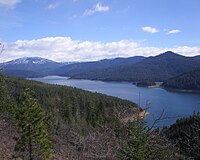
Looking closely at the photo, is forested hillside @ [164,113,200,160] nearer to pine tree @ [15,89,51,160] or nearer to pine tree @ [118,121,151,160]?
pine tree @ [118,121,151,160]

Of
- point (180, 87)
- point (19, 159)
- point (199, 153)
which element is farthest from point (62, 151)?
point (180, 87)

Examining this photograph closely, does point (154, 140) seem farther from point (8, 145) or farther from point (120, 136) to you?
point (8, 145)

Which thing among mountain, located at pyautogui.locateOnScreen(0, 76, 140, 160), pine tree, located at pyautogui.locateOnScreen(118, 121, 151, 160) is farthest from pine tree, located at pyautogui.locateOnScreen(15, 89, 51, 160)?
pine tree, located at pyautogui.locateOnScreen(118, 121, 151, 160)

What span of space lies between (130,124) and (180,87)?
149 meters

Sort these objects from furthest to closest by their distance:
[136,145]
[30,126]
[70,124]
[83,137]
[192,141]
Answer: [70,124], [83,137], [30,126], [192,141], [136,145]

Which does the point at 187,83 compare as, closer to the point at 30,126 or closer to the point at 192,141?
the point at 30,126

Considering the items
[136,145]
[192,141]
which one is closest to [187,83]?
[192,141]

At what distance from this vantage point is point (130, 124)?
8969 mm

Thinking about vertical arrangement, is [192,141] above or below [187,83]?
above

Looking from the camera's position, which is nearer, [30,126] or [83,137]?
[30,126]

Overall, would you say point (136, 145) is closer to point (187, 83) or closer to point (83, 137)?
point (83, 137)

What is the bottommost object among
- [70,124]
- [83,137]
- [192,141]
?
[70,124]

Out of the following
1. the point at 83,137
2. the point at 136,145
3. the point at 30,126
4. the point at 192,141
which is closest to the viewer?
the point at 136,145

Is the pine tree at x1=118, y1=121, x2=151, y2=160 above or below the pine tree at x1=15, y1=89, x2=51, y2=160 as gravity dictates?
above
